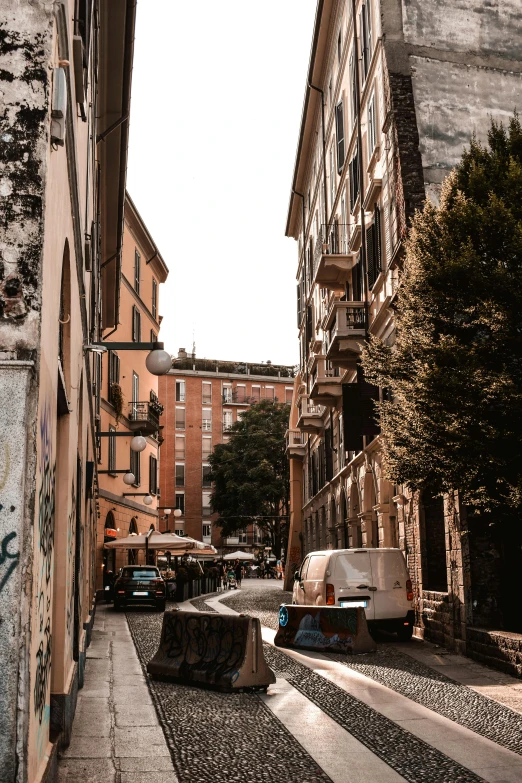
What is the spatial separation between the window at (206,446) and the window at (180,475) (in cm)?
229

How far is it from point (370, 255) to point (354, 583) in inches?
392

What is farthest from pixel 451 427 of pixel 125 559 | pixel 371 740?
pixel 125 559

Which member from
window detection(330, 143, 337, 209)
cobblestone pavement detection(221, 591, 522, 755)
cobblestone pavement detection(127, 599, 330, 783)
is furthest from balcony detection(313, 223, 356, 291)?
cobblestone pavement detection(127, 599, 330, 783)

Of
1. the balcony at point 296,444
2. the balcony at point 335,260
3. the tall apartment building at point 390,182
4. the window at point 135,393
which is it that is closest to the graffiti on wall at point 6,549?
the tall apartment building at point 390,182

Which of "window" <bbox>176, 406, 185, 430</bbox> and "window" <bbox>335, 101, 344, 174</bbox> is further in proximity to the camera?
"window" <bbox>176, 406, 185, 430</bbox>

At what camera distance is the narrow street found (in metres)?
6.61

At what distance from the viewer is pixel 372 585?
15766mm

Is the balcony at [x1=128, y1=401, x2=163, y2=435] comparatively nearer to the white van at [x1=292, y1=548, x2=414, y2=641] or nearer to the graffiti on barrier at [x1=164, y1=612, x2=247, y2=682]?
the white van at [x1=292, y1=548, x2=414, y2=641]

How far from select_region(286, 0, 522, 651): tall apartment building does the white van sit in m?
0.65

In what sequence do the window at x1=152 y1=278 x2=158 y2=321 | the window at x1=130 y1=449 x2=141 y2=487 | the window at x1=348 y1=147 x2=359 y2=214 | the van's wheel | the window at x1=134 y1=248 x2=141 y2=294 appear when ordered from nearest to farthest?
the van's wheel → the window at x1=348 y1=147 x2=359 y2=214 → the window at x1=130 y1=449 x2=141 y2=487 → the window at x1=134 y1=248 x2=141 y2=294 → the window at x1=152 y1=278 x2=158 y2=321

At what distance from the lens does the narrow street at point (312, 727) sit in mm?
6609

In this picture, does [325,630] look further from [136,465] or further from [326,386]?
[136,465]

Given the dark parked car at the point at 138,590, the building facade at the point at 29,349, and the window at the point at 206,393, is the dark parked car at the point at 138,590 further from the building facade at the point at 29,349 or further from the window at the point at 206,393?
the window at the point at 206,393

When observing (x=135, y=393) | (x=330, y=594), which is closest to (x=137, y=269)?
(x=135, y=393)
